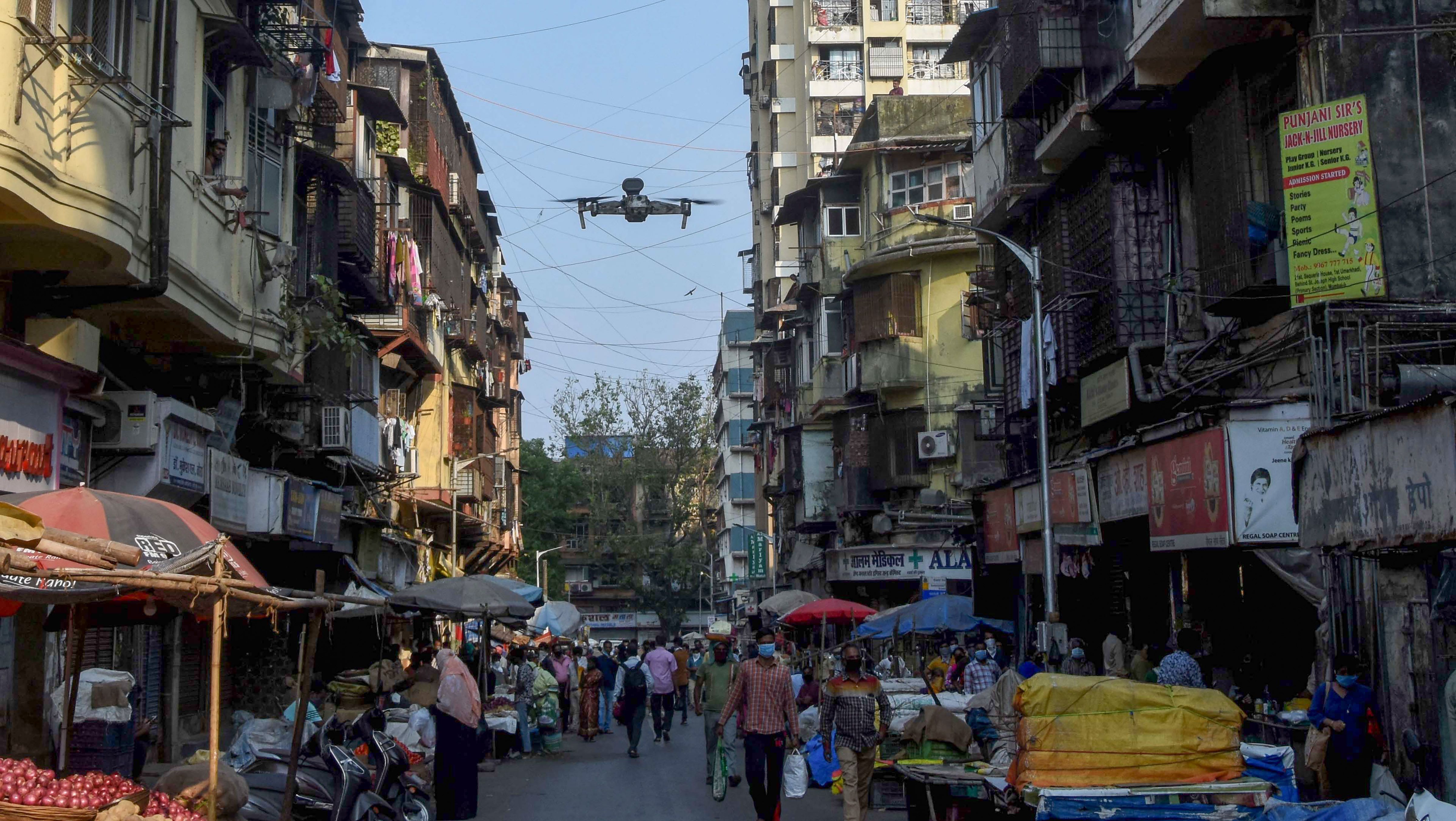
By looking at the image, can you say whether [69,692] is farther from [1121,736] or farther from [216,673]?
[1121,736]

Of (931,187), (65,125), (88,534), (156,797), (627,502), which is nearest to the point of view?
(156,797)

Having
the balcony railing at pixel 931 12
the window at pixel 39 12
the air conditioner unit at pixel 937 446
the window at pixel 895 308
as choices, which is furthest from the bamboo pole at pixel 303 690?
the balcony railing at pixel 931 12

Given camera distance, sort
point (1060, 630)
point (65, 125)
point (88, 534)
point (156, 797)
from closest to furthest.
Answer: point (156, 797), point (88, 534), point (65, 125), point (1060, 630)

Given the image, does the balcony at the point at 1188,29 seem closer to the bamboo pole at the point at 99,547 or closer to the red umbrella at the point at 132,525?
the red umbrella at the point at 132,525

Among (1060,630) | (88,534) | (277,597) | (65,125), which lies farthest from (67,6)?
(1060,630)

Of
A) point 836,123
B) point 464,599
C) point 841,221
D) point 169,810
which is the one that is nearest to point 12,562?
point 169,810

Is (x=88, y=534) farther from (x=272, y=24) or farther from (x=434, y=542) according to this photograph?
(x=434, y=542)
